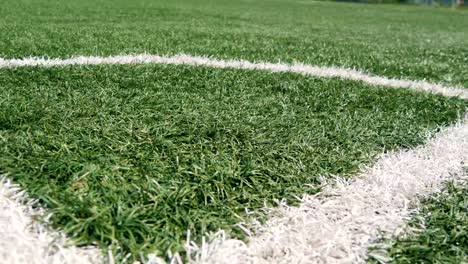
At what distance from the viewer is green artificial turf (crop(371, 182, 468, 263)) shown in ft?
5.22

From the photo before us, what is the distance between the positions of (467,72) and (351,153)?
360 cm

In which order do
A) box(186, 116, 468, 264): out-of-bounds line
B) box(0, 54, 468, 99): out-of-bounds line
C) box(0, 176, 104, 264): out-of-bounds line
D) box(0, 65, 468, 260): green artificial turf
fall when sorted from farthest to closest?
box(0, 54, 468, 99): out-of-bounds line, box(0, 65, 468, 260): green artificial turf, box(186, 116, 468, 264): out-of-bounds line, box(0, 176, 104, 264): out-of-bounds line

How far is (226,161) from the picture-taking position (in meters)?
2.13

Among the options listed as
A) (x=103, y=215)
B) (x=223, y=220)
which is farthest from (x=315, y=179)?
(x=103, y=215)

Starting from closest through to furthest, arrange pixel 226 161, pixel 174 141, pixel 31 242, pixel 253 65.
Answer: pixel 31 242
pixel 226 161
pixel 174 141
pixel 253 65

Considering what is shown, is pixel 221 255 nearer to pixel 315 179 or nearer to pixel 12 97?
pixel 315 179

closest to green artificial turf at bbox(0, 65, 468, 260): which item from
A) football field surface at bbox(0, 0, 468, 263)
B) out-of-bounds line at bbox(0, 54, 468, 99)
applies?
football field surface at bbox(0, 0, 468, 263)

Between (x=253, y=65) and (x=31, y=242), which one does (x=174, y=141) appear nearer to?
(x=31, y=242)

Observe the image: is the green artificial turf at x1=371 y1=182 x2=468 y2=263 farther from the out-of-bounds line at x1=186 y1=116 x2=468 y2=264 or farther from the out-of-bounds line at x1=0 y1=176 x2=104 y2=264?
the out-of-bounds line at x1=0 y1=176 x2=104 y2=264

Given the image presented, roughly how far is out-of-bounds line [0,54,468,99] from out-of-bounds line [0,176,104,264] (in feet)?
8.06

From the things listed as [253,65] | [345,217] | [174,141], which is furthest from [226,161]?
[253,65]

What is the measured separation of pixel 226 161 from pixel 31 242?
884 mm

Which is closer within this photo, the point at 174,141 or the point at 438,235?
the point at 438,235

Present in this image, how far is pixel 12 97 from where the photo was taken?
109 inches
